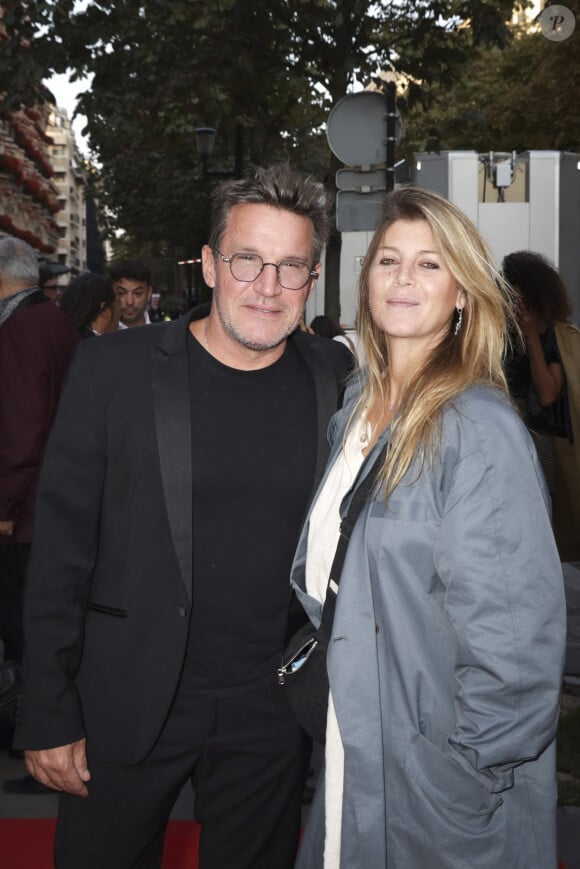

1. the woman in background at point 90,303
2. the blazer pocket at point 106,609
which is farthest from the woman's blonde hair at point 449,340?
the woman in background at point 90,303

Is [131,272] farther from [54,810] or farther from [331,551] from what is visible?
[331,551]

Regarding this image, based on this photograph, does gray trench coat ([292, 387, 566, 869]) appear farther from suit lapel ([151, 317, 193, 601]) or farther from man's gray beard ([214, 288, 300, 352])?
man's gray beard ([214, 288, 300, 352])

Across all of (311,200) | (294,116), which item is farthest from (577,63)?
(311,200)

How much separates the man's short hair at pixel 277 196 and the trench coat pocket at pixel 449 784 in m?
1.34

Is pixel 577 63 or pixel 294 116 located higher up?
pixel 577 63

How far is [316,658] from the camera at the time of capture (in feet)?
7.84

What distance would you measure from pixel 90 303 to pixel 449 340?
3.61 m

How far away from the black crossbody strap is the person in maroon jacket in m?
2.38

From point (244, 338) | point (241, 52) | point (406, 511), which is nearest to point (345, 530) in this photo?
point (406, 511)

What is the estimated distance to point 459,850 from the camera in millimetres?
2115

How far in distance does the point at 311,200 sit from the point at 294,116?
1073 centimetres

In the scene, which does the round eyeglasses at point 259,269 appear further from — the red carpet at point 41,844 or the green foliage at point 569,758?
the green foliage at point 569,758

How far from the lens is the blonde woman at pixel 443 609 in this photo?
2025 mm

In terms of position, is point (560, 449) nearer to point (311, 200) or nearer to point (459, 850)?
point (311, 200)
